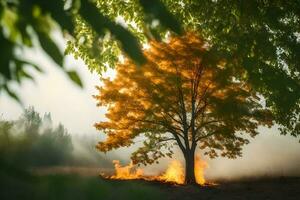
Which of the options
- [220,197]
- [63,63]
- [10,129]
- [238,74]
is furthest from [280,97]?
[63,63]

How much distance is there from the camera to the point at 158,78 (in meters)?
19.1

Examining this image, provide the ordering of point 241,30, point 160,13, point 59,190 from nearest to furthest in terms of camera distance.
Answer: point 160,13, point 59,190, point 241,30

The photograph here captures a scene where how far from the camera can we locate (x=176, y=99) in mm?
20453

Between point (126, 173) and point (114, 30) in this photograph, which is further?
point (126, 173)

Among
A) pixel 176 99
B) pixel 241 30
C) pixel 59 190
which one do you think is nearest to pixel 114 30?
pixel 59 190

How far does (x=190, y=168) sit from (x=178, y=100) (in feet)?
11.0

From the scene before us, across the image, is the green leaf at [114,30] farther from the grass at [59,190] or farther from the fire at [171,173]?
the fire at [171,173]

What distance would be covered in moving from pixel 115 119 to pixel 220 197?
24.5 ft

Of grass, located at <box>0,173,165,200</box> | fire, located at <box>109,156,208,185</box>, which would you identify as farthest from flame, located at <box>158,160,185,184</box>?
grass, located at <box>0,173,165,200</box>

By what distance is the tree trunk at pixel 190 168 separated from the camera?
1998cm

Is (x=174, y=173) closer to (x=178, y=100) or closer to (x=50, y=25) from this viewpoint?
(x=178, y=100)

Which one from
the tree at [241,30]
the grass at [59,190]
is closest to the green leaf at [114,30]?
the grass at [59,190]

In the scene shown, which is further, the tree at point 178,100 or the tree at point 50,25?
the tree at point 178,100

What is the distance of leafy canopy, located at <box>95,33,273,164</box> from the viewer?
18.9m
